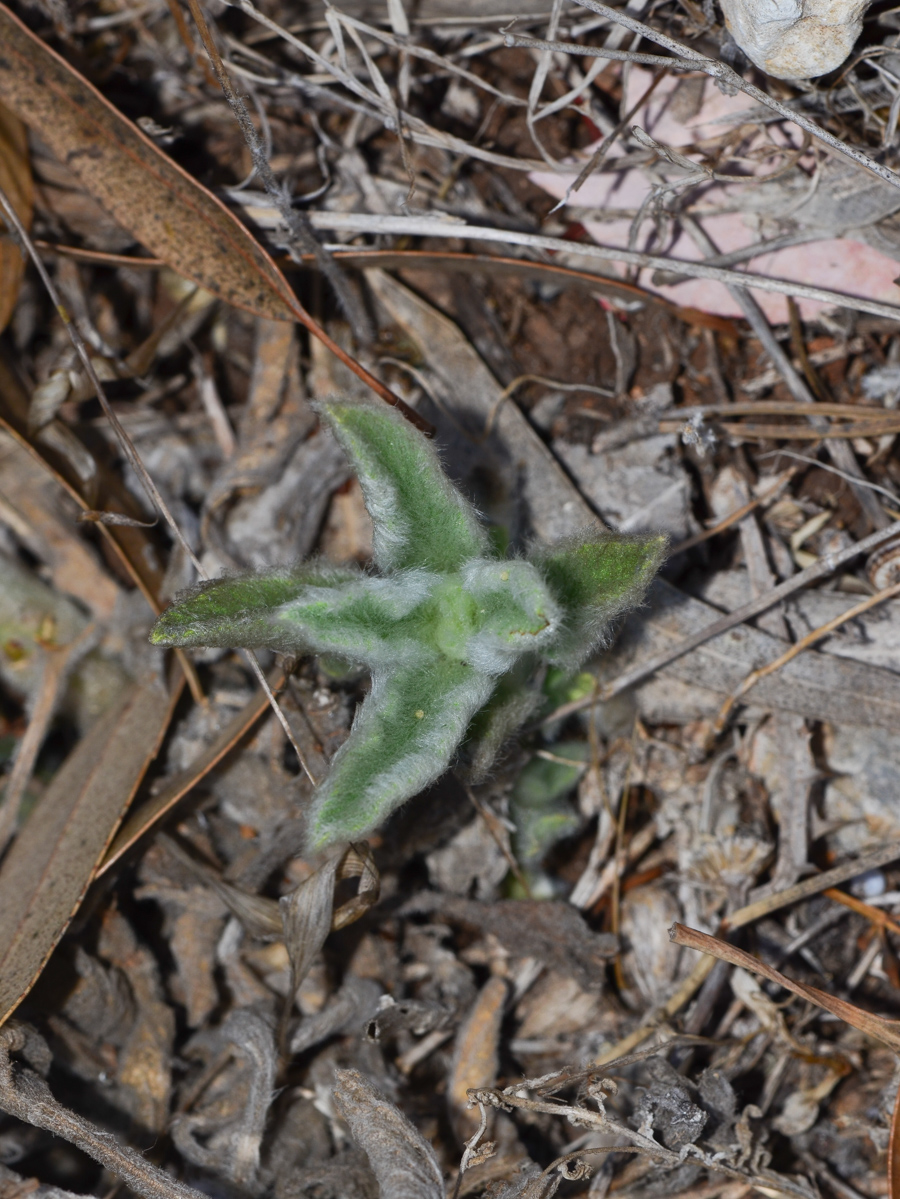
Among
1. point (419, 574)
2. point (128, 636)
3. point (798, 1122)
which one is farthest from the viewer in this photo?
point (128, 636)

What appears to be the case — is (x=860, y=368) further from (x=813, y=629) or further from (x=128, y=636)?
(x=128, y=636)

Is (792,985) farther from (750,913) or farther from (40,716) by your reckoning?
(40,716)

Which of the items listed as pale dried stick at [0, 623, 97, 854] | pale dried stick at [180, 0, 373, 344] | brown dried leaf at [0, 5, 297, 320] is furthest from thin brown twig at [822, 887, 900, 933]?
pale dried stick at [0, 623, 97, 854]

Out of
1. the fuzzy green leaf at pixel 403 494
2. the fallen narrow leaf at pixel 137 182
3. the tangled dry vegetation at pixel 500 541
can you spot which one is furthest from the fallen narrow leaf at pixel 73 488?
the fuzzy green leaf at pixel 403 494

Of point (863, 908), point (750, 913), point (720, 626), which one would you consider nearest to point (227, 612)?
point (720, 626)

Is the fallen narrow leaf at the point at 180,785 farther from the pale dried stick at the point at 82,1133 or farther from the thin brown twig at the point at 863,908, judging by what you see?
the thin brown twig at the point at 863,908

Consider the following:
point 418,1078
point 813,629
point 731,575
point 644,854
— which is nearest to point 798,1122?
point 644,854

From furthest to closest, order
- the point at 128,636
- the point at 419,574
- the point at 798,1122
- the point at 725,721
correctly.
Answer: the point at 128,636, the point at 725,721, the point at 798,1122, the point at 419,574
